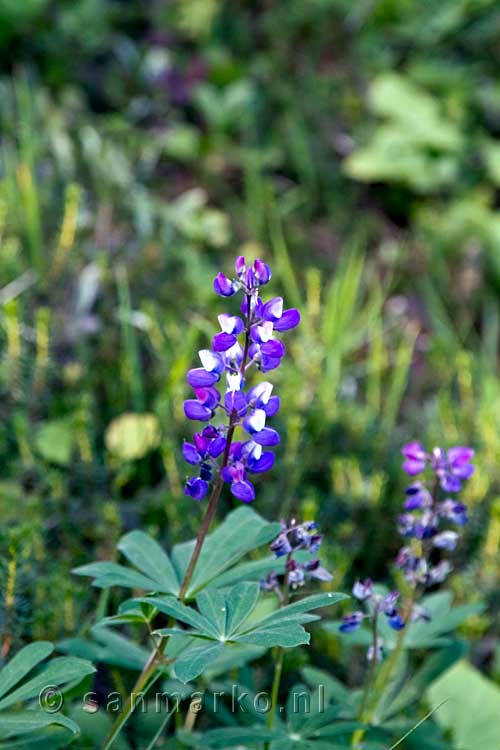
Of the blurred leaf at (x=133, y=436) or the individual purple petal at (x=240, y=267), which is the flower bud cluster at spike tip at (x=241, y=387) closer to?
the individual purple petal at (x=240, y=267)

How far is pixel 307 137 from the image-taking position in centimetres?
423

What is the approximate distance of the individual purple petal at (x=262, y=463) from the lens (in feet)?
4.20

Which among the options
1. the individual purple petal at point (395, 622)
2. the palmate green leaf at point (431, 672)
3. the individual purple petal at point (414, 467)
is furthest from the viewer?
the palmate green leaf at point (431, 672)

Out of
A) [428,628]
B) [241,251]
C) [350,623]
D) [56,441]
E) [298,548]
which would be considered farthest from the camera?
[241,251]

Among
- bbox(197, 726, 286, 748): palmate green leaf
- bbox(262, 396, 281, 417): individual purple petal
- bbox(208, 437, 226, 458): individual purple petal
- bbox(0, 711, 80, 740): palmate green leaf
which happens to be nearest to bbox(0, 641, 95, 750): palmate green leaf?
bbox(0, 711, 80, 740): palmate green leaf

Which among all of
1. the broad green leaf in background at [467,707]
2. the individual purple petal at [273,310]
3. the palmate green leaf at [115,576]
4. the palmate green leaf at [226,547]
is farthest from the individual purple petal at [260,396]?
the broad green leaf in background at [467,707]

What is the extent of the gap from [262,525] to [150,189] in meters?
2.70

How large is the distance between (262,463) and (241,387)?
0.38ft

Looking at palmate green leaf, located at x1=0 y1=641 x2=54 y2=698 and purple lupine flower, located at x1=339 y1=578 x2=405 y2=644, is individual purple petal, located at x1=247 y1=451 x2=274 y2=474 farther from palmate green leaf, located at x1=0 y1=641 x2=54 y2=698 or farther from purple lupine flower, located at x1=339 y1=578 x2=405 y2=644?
palmate green leaf, located at x1=0 y1=641 x2=54 y2=698

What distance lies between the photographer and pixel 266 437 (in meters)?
1.27

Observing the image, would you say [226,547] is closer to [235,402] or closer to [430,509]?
[235,402]

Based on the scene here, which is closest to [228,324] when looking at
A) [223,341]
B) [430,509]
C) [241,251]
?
[223,341]

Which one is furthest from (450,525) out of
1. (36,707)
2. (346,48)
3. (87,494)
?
(346,48)

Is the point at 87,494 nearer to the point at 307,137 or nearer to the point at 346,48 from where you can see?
the point at 307,137
